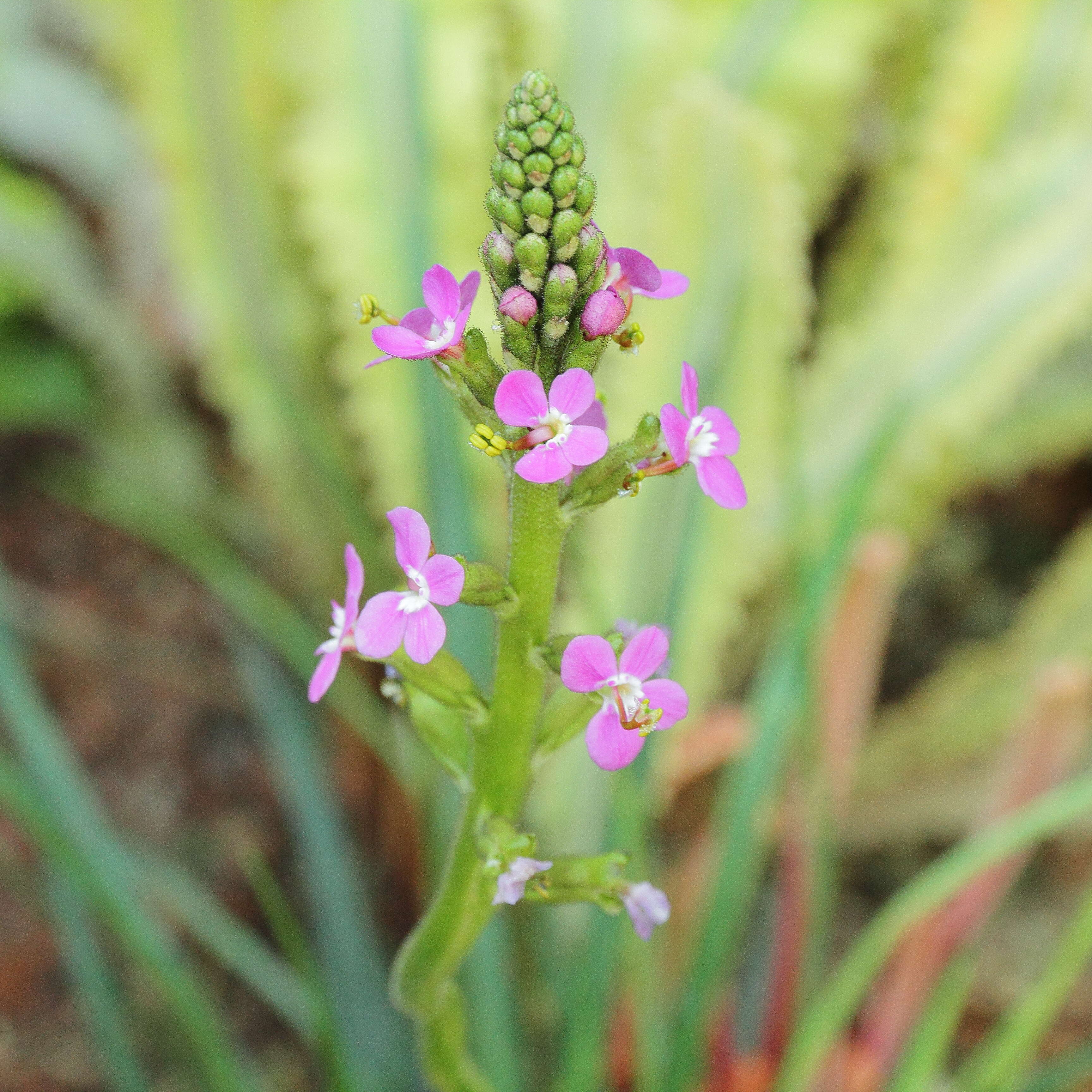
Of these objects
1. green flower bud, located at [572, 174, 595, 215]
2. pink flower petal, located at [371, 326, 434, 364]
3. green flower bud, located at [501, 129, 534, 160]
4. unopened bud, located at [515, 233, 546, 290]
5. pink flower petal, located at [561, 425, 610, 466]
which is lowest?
pink flower petal, located at [561, 425, 610, 466]

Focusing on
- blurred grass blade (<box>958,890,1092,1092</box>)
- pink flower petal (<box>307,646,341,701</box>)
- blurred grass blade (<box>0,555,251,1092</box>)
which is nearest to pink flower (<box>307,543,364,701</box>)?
pink flower petal (<box>307,646,341,701</box>)

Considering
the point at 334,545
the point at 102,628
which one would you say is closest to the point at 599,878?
the point at 334,545

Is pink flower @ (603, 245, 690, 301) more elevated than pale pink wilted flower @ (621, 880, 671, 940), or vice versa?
pink flower @ (603, 245, 690, 301)

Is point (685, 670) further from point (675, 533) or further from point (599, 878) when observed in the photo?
point (599, 878)

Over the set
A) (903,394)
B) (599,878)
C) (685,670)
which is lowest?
(599,878)

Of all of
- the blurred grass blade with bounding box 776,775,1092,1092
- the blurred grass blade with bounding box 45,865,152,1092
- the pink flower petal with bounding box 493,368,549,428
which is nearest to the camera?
the pink flower petal with bounding box 493,368,549,428

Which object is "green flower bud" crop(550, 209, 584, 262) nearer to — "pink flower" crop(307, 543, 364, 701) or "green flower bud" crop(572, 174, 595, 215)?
"green flower bud" crop(572, 174, 595, 215)

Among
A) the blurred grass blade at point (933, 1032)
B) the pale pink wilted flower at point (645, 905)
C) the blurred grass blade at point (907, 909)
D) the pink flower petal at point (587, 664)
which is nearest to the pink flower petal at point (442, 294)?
the pink flower petal at point (587, 664)
